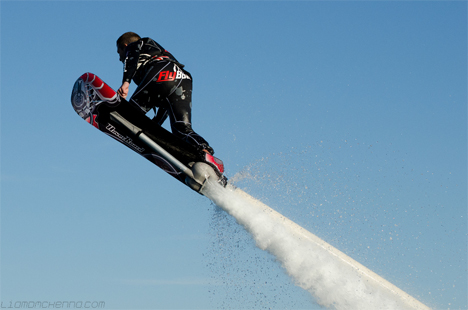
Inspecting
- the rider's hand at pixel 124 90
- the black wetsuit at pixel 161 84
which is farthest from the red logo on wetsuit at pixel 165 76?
the rider's hand at pixel 124 90

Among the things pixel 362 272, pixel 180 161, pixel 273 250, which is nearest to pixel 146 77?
pixel 180 161

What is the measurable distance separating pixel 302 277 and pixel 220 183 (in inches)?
85.3

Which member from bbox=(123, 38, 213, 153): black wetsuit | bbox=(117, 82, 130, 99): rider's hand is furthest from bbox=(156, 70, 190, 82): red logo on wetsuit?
bbox=(117, 82, 130, 99): rider's hand

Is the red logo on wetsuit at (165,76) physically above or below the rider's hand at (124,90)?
above

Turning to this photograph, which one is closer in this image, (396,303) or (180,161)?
(180,161)

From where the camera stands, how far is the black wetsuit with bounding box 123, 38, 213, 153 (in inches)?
379

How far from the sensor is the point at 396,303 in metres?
10.2

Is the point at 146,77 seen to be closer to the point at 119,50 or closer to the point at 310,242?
the point at 119,50

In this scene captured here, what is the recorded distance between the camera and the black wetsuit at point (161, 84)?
9.62m

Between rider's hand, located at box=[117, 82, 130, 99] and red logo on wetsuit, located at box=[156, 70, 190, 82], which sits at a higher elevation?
red logo on wetsuit, located at box=[156, 70, 190, 82]

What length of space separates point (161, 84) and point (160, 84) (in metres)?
0.02

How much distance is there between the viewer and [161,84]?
963 cm

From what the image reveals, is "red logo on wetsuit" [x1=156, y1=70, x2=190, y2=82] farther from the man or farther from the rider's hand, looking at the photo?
the rider's hand

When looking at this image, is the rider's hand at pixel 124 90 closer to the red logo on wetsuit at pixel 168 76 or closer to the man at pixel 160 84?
the man at pixel 160 84
